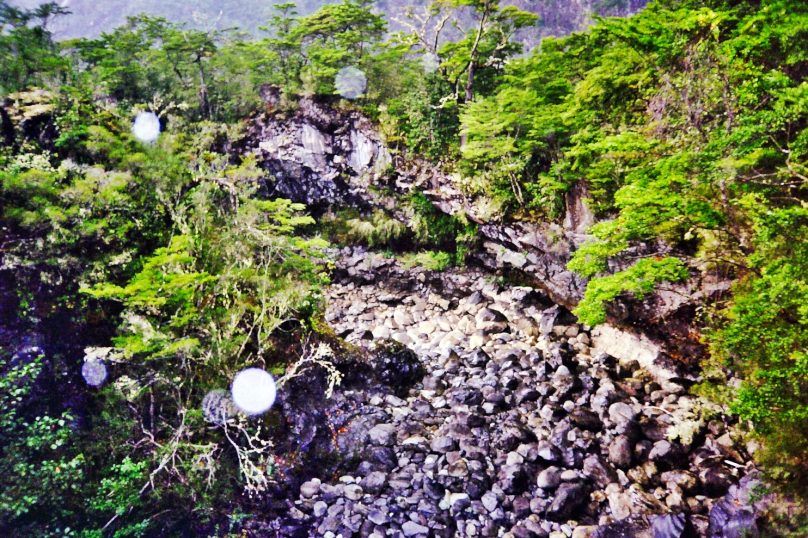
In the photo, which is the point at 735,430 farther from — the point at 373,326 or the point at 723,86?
the point at 373,326

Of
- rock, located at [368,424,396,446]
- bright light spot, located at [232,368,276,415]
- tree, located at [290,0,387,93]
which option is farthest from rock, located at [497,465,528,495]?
tree, located at [290,0,387,93]

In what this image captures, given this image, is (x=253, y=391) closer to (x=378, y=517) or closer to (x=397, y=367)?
(x=378, y=517)

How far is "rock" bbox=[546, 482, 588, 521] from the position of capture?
6945 mm

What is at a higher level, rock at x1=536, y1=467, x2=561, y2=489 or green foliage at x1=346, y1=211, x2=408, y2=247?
green foliage at x1=346, y1=211, x2=408, y2=247

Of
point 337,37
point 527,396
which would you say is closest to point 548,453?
point 527,396

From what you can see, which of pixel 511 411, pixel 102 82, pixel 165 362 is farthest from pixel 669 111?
pixel 102 82

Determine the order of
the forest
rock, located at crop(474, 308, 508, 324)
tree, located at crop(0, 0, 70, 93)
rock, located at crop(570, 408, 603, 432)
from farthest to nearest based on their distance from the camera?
rock, located at crop(474, 308, 508, 324) → tree, located at crop(0, 0, 70, 93) → rock, located at crop(570, 408, 603, 432) → the forest

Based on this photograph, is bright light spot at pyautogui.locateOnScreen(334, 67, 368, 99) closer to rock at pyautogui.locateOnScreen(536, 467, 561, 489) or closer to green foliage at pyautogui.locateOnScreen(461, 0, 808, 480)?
green foliage at pyautogui.locateOnScreen(461, 0, 808, 480)

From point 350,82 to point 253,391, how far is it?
51.5 feet

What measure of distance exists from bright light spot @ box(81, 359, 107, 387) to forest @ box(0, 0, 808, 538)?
3 centimetres

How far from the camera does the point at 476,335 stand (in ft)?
43.4

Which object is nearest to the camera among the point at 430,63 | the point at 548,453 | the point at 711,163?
the point at 711,163

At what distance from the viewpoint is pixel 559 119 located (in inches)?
449

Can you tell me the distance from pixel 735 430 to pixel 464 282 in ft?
32.1
